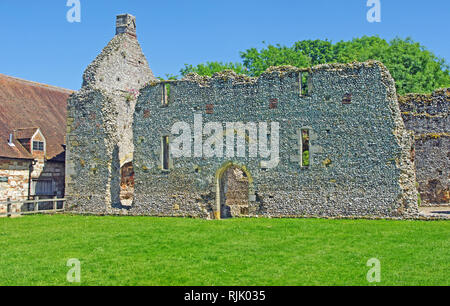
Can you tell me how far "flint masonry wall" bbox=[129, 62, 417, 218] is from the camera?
19438 mm

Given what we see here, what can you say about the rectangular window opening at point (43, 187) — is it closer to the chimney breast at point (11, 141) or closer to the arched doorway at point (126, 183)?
the chimney breast at point (11, 141)

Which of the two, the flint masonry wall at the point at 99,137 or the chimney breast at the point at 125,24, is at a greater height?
the chimney breast at the point at 125,24

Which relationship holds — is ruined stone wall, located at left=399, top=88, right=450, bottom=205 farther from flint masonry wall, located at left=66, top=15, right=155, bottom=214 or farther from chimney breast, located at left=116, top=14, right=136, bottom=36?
chimney breast, located at left=116, top=14, right=136, bottom=36

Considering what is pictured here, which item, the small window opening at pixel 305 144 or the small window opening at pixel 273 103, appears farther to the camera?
the small window opening at pixel 273 103

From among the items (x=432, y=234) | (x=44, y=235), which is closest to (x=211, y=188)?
(x=44, y=235)

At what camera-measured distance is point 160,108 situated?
2353 cm

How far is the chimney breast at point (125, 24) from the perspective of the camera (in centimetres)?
2795

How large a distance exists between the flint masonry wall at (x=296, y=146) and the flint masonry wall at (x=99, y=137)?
1423 millimetres

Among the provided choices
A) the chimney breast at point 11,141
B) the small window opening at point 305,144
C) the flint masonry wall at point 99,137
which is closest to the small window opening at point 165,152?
the flint masonry wall at point 99,137
